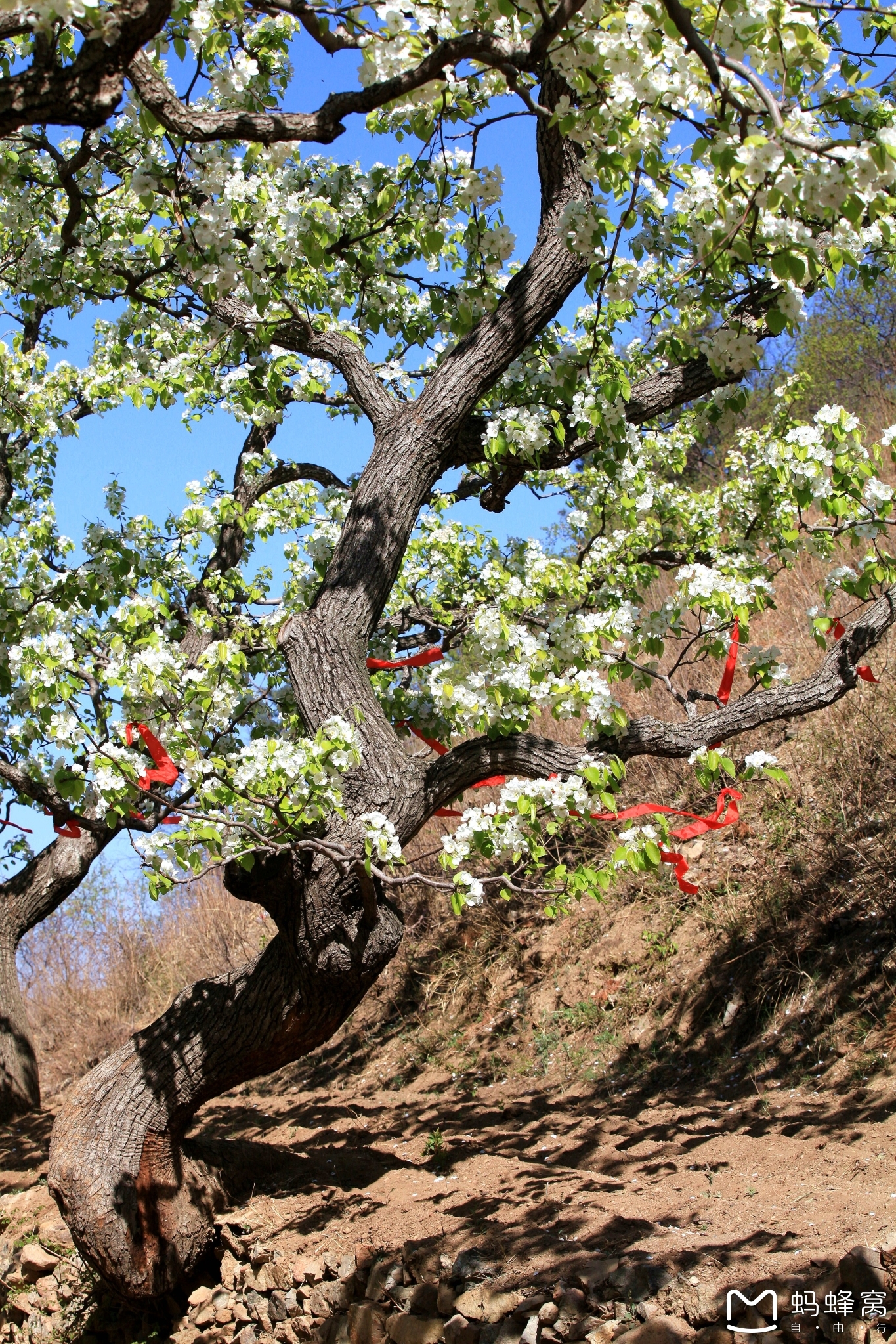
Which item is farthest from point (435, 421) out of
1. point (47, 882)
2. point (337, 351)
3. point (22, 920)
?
point (22, 920)

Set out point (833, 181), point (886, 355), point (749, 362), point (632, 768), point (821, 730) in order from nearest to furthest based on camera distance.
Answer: point (833, 181) < point (749, 362) < point (821, 730) < point (632, 768) < point (886, 355)

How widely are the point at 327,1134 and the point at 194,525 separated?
392 cm

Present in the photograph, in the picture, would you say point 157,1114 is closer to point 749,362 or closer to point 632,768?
point 749,362

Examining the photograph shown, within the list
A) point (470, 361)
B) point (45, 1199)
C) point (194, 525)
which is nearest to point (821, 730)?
point (470, 361)

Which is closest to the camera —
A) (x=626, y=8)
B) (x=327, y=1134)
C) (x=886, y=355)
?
(x=626, y=8)

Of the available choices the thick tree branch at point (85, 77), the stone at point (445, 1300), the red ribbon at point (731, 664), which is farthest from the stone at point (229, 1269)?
the thick tree branch at point (85, 77)

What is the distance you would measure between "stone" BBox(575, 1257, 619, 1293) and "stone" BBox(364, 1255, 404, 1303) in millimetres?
795

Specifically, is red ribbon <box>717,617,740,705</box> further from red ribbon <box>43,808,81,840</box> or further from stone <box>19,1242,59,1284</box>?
stone <box>19,1242,59,1284</box>

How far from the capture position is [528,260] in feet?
15.6

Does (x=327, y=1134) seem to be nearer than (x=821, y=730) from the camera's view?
Yes

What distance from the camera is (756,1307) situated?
315 centimetres

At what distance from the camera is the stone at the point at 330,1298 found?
13.2ft

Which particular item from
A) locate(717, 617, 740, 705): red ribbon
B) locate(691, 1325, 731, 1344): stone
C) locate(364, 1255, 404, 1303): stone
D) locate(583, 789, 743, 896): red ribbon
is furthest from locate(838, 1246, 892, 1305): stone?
locate(717, 617, 740, 705): red ribbon

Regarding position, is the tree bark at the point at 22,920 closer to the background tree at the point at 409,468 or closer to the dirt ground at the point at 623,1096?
the dirt ground at the point at 623,1096
